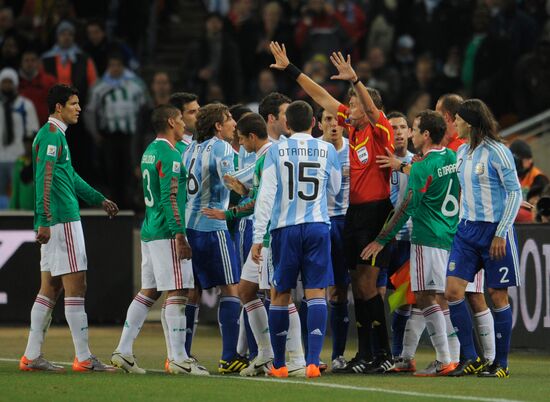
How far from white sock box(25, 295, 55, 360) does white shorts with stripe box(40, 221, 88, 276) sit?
30cm

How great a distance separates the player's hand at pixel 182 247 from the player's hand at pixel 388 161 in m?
1.76

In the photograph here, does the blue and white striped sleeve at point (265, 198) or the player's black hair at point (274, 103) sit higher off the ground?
the player's black hair at point (274, 103)

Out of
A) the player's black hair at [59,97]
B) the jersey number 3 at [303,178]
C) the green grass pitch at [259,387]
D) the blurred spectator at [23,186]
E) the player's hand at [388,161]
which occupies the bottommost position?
the green grass pitch at [259,387]

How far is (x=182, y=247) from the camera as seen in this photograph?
37.2 feet

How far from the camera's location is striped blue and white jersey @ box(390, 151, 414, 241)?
40.1 ft

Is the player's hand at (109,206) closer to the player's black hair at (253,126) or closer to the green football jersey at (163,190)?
the green football jersey at (163,190)

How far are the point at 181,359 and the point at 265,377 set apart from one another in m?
0.76

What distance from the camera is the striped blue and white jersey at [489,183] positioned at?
1121 cm

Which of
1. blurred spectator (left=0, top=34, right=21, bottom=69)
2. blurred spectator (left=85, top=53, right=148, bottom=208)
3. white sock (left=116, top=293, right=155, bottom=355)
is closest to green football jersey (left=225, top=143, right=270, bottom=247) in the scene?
white sock (left=116, top=293, right=155, bottom=355)

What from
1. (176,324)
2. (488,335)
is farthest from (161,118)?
(488,335)

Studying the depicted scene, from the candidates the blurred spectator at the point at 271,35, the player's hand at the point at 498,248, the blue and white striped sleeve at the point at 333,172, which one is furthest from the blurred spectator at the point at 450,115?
the blurred spectator at the point at 271,35

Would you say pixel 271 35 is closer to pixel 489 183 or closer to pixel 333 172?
pixel 333 172

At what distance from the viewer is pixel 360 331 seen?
1181cm

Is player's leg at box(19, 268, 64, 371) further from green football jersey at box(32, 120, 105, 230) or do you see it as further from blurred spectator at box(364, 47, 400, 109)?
blurred spectator at box(364, 47, 400, 109)
